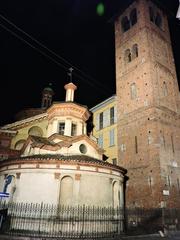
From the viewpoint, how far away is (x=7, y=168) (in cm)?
1677

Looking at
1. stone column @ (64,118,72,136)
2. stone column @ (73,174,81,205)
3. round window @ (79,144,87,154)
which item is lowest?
stone column @ (73,174,81,205)

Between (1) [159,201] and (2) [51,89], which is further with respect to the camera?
(2) [51,89]

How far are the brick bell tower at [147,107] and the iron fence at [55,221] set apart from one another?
5.63 m

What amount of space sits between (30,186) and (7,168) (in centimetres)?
302

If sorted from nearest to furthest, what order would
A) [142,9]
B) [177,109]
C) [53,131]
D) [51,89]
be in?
[53,131] < [177,109] < [142,9] < [51,89]

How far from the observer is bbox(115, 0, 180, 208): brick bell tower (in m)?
18.3

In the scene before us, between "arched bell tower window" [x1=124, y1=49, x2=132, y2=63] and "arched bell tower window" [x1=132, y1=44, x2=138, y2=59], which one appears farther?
"arched bell tower window" [x1=124, y1=49, x2=132, y2=63]

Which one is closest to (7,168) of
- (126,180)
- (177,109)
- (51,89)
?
(126,180)

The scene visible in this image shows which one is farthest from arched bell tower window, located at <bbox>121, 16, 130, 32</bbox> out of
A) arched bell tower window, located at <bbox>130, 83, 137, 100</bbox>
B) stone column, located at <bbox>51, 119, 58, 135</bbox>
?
stone column, located at <bbox>51, 119, 58, 135</bbox>

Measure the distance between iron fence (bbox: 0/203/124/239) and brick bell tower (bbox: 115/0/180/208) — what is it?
5.63 metres

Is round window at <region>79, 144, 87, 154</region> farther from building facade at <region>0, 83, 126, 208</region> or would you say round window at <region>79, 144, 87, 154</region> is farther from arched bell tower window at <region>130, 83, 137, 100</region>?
arched bell tower window at <region>130, 83, 137, 100</region>

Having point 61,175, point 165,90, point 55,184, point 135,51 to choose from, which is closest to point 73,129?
point 61,175

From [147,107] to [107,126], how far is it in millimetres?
6641

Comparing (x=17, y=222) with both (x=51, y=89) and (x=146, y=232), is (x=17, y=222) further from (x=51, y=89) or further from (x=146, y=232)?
(x=51, y=89)
